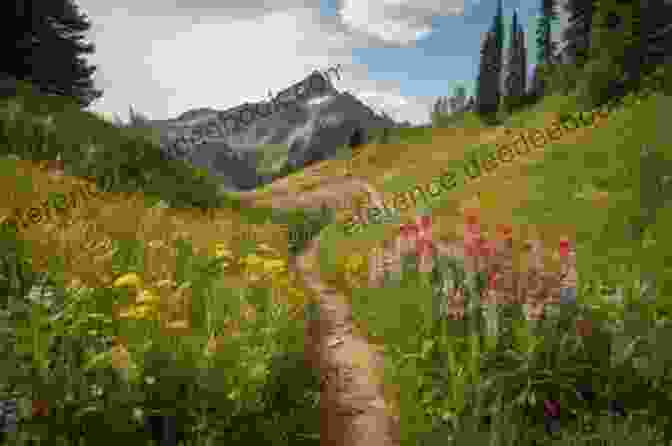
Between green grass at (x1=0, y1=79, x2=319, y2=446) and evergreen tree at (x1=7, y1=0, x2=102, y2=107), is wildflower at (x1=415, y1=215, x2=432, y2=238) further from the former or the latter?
evergreen tree at (x1=7, y1=0, x2=102, y2=107)

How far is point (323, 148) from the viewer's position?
9012 cm

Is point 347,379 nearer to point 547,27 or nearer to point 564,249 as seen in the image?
point 564,249

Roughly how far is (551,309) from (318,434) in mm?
2283

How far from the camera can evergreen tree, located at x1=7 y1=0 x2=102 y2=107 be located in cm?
1761

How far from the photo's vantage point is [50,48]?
1914 cm

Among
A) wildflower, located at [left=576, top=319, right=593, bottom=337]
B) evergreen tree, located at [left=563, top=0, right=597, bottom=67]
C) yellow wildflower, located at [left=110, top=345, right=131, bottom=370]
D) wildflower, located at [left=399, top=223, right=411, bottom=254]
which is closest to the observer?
yellow wildflower, located at [left=110, top=345, right=131, bottom=370]

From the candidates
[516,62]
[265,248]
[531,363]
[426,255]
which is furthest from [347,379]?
[516,62]

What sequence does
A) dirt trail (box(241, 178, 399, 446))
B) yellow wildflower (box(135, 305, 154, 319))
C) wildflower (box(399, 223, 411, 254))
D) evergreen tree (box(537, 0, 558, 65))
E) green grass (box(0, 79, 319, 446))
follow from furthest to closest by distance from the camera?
evergreen tree (box(537, 0, 558, 65)) → wildflower (box(399, 223, 411, 254)) → dirt trail (box(241, 178, 399, 446)) → yellow wildflower (box(135, 305, 154, 319)) → green grass (box(0, 79, 319, 446))

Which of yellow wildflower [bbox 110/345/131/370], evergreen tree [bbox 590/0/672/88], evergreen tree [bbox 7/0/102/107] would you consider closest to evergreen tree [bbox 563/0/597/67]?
evergreen tree [bbox 590/0/672/88]

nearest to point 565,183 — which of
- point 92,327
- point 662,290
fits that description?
point 662,290

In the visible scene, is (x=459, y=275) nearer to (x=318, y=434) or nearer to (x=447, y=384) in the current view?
(x=447, y=384)

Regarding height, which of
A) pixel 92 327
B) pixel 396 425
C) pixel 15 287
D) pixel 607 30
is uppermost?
pixel 607 30

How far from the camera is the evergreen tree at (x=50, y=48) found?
57.8 ft

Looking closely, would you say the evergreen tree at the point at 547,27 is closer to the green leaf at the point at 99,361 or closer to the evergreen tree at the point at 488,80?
the evergreen tree at the point at 488,80
